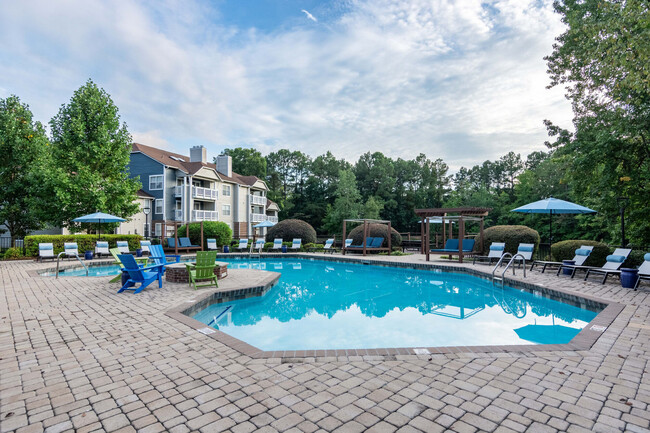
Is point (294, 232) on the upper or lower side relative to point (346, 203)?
lower

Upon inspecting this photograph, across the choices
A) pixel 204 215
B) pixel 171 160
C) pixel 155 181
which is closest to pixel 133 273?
pixel 155 181

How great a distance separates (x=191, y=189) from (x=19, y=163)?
12.1 metres

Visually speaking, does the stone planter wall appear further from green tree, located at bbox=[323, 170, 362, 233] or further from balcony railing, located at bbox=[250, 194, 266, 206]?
balcony railing, located at bbox=[250, 194, 266, 206]

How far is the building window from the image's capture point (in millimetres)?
28292

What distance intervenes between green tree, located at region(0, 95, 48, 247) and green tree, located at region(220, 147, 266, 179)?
1085 inches

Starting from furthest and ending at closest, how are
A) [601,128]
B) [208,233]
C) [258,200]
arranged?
[258,200] → [208,233] → [601,128]

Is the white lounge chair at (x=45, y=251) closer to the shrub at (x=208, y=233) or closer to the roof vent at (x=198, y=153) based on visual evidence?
the shrub at (x=208, y=233)

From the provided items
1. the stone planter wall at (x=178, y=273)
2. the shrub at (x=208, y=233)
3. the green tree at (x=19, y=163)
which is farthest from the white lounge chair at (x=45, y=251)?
the stone planter wall at (x=178, y=273)

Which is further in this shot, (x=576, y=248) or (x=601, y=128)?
(x=576, y=248)

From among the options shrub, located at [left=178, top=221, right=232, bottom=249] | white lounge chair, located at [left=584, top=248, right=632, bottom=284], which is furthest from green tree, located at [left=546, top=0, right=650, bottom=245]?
shrub, located at [left=178, top=221, right=232, bottom=249]

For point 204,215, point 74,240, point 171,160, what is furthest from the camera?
point 171,160

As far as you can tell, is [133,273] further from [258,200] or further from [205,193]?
[258,200]

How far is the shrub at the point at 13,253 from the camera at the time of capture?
1530cm

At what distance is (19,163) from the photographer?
699 inches
